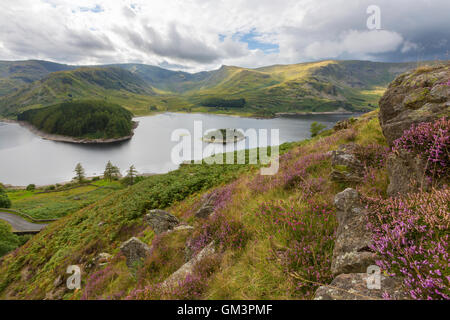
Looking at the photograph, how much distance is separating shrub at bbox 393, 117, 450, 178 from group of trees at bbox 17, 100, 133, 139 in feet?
523

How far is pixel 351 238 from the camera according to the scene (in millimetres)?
3023

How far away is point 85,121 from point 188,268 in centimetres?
18179

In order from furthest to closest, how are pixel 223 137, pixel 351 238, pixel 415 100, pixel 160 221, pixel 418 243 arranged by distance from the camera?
pixel 223 137 < pixel 160 221 < pixel 415 100 < pixel 351 238 < pixel 418 243

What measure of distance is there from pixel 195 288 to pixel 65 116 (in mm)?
202424

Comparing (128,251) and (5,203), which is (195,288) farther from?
(5,203)

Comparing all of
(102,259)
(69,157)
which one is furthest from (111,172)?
(102,259)

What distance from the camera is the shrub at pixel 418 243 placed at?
6.53 ft

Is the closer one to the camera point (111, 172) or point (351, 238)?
point (351, 238)

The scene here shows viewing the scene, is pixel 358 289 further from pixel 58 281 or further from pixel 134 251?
pixel 58 281

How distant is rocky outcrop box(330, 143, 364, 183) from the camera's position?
201 inches

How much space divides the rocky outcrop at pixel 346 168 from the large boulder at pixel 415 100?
3.03 ft

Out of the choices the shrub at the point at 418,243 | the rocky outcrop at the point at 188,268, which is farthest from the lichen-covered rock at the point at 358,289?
the rocky outcrop at the point at 188,268

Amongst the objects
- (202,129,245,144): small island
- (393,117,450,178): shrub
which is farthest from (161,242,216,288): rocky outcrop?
(202,129,245,144): small island

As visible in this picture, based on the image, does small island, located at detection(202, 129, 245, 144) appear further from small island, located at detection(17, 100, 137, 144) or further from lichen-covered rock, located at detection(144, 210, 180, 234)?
lichen-covered rock, located at detection(144, 210, 180, 234)
